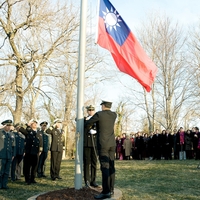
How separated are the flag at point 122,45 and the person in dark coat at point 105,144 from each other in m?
1.40

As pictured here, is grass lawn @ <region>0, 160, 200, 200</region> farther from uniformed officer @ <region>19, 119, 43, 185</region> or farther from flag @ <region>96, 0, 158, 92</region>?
flag @ <region>96, 0, 158, 92</region>

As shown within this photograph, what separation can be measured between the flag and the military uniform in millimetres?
5290

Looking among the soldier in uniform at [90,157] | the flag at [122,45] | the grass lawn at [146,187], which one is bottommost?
the grass lawn at [146,187]

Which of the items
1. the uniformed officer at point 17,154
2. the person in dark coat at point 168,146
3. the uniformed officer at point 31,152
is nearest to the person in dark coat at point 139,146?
the person in dark coat at point 168,146

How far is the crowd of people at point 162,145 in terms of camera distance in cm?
1975

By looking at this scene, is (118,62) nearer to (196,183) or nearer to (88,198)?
(88,198)

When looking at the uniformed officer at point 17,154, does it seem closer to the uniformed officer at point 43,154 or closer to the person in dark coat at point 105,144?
the uniformed officer at point 43,154

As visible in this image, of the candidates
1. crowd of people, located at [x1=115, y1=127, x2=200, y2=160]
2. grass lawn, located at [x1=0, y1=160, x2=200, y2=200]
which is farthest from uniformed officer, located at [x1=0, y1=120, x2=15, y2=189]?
crowd of people, located at [x1=115, y1=127, x2=200, y2=160]

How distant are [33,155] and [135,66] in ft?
15.2

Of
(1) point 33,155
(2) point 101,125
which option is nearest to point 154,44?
(1) point 33,155

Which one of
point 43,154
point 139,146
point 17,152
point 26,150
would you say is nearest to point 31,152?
point 26,150

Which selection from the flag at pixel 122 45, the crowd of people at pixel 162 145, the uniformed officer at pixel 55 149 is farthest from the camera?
the crowd of people at pixel 162 145

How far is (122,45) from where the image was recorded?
831 centimetres

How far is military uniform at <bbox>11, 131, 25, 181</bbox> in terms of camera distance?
38.0 feet
